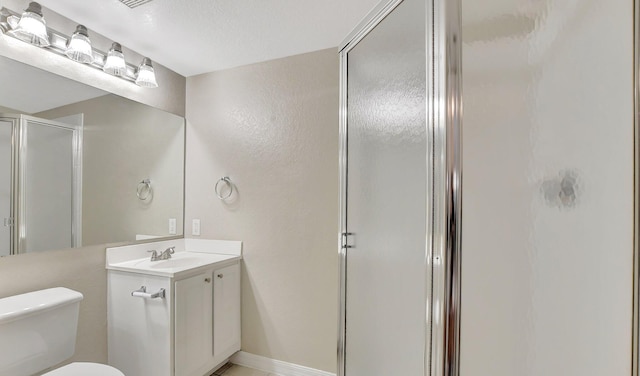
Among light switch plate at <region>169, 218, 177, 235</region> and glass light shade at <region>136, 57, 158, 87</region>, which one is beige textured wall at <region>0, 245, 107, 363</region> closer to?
light switch plate at <region>169, 218, 177, 235</region>

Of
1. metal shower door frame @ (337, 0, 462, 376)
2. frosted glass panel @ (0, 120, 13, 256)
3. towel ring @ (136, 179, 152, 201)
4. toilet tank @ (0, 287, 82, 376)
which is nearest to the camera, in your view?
metal shower door frame @ (337, 0, 462, 376)

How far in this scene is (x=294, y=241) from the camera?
194 centimetres

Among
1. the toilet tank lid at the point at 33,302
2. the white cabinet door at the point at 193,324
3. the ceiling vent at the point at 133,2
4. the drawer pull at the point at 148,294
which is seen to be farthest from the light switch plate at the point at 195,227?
the ceiling vent at the point at 133,2

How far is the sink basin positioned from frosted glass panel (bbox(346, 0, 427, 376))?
0.98 meters

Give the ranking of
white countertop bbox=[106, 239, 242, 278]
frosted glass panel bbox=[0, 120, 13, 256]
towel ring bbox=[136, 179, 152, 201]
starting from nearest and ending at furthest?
frosted glass panel bbox=[0, 120, 13, 256]
white countertop bbox=[106, 239, 242, 278]
towel ring bbox=[136, 179, 152, 201]

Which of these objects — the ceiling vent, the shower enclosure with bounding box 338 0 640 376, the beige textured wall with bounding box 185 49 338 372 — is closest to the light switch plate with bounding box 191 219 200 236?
the beige textured wall with bounding box 185 49 338 372

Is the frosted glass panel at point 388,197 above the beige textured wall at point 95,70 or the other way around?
the other way around

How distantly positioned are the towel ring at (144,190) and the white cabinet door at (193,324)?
30.3 inches

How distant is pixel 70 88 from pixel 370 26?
67.7 inches

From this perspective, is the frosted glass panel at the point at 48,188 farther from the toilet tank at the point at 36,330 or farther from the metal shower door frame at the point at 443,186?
the metal shower door frame at the point at 443,186

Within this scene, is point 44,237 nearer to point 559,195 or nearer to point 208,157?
point 208,157

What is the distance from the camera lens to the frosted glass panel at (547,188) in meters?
0.55

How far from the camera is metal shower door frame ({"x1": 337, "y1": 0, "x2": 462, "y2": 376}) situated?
767 mm

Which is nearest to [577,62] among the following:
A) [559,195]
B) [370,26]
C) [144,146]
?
[559,195]
